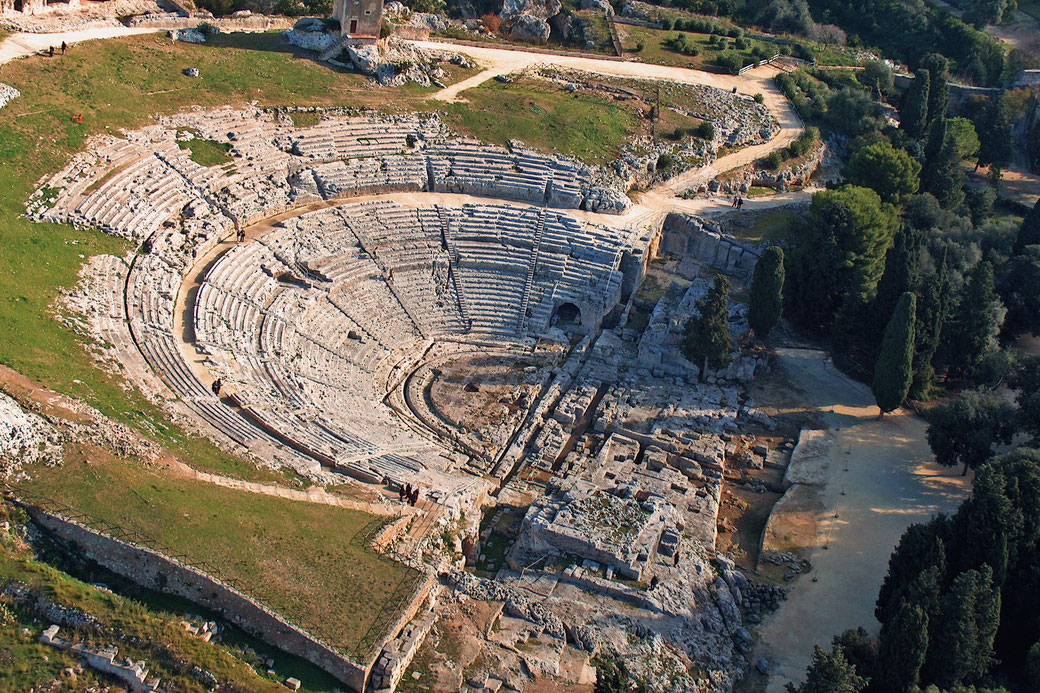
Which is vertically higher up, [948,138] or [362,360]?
[948,138]

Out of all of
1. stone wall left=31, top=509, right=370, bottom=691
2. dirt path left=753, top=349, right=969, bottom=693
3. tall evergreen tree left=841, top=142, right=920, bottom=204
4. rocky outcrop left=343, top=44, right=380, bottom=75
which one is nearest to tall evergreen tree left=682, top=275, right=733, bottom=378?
dirt path left=753, top=349, right=969, bottom=693

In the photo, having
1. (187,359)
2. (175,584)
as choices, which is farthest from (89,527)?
(187,359)

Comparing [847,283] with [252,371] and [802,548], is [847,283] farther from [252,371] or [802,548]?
[252,371]

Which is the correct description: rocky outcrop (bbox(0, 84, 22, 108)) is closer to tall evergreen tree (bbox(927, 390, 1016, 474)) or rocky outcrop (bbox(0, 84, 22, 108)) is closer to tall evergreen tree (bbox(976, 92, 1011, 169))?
tall evergreen tree (bbox(927, 390, 1016, 474))

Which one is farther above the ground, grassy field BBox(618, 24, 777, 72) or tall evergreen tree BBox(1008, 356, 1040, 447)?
grassy field BBox(618, 24, 777, 72)

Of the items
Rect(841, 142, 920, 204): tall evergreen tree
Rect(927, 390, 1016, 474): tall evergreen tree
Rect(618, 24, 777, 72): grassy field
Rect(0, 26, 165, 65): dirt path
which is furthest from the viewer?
Rect(618, 24, 777, 72): grassy field

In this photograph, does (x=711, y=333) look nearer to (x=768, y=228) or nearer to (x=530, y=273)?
(x=530, y=273)
